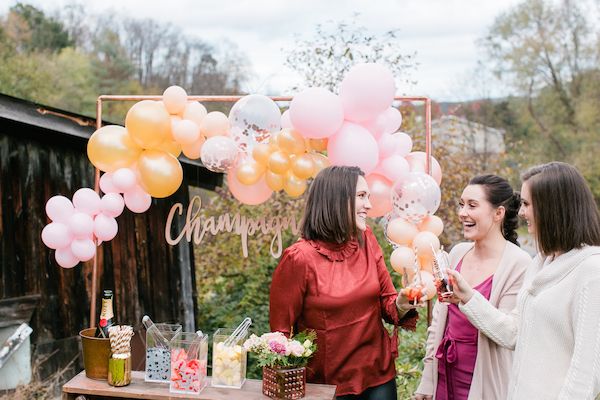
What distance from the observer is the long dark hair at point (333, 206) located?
2.91m

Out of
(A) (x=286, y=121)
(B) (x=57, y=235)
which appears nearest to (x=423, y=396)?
(A) (x=286, y=121)

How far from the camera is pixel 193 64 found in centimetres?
2689

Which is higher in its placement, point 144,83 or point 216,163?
point 144,83

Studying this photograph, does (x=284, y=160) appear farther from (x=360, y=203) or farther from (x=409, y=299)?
(x=409, y=299)

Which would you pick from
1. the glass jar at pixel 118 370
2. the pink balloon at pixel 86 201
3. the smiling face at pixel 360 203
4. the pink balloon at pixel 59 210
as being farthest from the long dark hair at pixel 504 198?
the pink balloon at pixel 59 210

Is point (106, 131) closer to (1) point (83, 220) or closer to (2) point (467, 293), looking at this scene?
(1) point (83, 220)

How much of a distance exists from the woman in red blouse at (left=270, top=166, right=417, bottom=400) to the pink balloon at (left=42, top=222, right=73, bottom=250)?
144 centimetres

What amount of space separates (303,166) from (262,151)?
0.82ft

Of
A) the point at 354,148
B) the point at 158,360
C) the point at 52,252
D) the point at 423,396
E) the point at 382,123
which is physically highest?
the point at 382,123

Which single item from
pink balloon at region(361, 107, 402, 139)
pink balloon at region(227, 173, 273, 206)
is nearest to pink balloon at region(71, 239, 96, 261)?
pink balloon at region(227, 173, 273, 206)

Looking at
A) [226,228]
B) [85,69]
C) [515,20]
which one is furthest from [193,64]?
[226,228]

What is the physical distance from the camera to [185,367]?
2830 millimetres

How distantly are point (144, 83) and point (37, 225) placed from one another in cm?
2212

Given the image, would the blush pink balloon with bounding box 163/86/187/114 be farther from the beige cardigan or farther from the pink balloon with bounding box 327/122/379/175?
the beige cardigan
